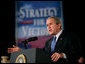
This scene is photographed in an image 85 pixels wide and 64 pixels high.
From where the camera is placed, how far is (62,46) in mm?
2186

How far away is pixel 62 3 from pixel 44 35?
924 millimetres

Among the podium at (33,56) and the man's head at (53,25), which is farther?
the man's head at (53,25)

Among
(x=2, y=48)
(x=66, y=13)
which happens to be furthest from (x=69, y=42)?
(x=66, y=13)

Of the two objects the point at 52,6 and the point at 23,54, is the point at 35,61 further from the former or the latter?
the point at 52,6

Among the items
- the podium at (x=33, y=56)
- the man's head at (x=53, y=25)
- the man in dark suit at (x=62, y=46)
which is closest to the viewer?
the podium at (x=33, y=56)

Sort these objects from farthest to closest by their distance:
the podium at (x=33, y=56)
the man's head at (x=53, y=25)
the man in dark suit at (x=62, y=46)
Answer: the man's head at (x=53, y=25)
the man in dark suit at (x=62, y=46)
the podium at (x=33, y=56)

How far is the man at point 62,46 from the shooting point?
2.08 m

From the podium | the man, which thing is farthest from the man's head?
the podium

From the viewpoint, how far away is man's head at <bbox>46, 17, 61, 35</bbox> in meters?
2.28

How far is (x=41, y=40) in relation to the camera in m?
5.59

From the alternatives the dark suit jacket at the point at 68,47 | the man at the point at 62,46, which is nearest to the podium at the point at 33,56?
the man at the point at 62,46

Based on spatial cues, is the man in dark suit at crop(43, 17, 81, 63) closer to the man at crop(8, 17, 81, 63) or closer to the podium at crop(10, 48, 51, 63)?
the man at crop(8, 17, 81, 63)

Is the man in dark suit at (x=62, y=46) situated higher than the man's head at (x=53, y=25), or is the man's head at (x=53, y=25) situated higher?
the man's head at (x=53, y=25)

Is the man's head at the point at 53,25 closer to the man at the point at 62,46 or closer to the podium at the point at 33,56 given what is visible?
the man at the point at 62,46
